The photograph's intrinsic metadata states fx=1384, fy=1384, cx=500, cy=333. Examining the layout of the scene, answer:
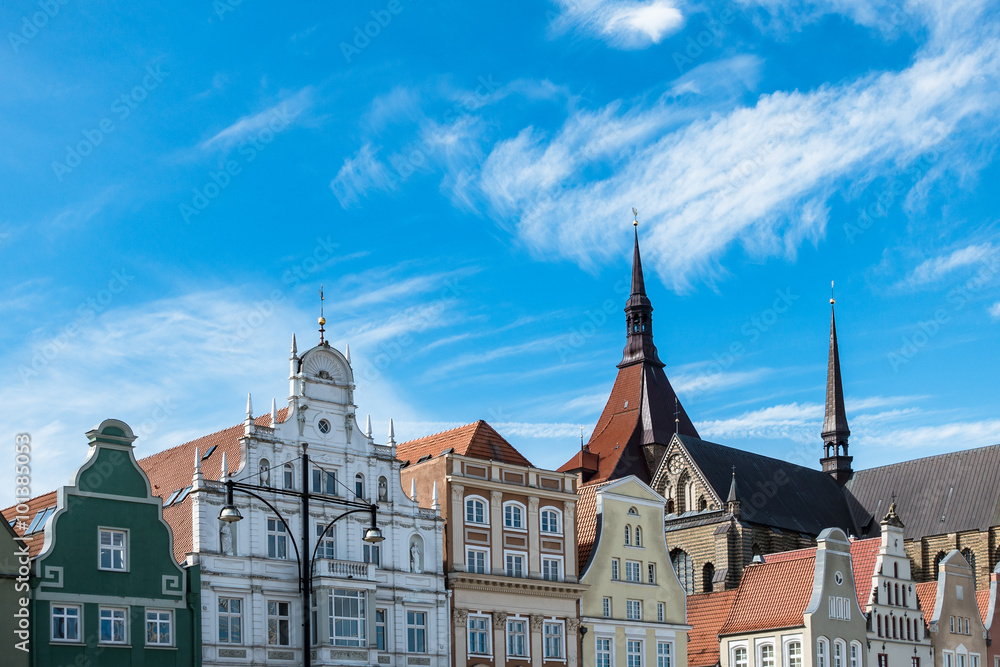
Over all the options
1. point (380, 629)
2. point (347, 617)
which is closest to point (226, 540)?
point (347, 617)

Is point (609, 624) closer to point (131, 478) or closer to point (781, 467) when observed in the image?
point (131, 478)

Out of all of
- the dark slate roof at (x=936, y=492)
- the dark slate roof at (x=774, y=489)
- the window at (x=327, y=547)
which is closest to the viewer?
the window at (x=327, y=547)

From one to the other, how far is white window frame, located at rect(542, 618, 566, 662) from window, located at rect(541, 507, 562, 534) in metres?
3.62

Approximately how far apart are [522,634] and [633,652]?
21.1 ft

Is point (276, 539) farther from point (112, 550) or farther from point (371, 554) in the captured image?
point (112, 550)

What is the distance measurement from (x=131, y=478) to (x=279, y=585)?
6.66 metres

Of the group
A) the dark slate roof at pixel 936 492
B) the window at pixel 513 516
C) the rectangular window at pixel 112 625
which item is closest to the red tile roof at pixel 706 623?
the window at pixel 513 516

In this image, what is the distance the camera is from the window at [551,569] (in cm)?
5594

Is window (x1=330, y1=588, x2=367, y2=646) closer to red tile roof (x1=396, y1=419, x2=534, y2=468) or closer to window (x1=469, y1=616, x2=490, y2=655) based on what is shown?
window (x1=469, y1=616, x2=490, y2=655)

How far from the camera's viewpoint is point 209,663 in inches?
1766

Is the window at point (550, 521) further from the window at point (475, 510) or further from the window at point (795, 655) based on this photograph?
the window at point (795, 655)

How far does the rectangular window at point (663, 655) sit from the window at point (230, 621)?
2088cm

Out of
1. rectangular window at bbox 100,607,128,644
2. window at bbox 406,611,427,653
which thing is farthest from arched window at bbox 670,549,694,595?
rectangular window at bbox 100,607,128,644

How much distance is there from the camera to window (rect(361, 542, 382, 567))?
50366 mm
